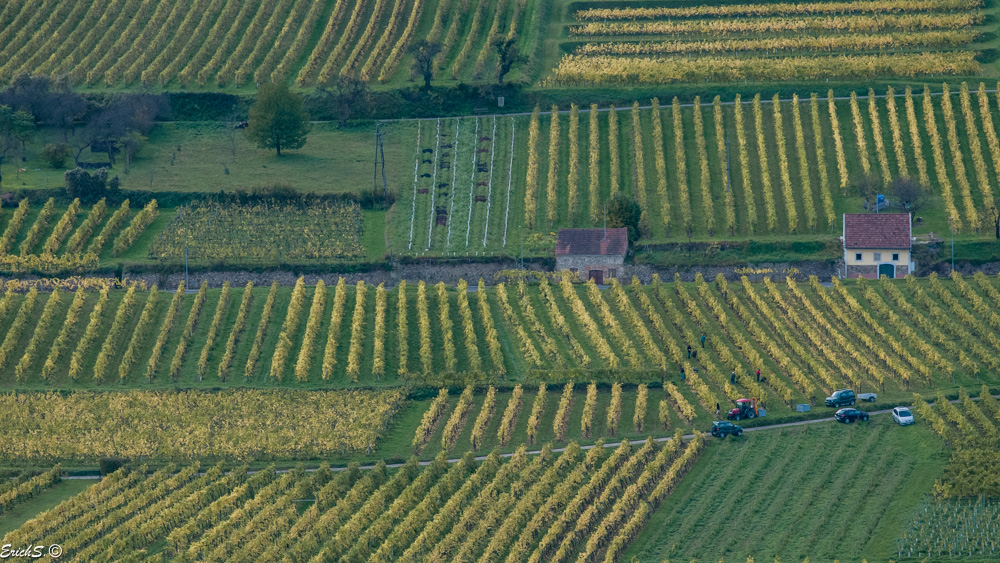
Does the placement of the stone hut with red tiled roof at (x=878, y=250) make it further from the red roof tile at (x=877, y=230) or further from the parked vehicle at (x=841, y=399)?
the parked vehicle at (x=841, y=399)

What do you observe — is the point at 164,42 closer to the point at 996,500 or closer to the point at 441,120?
the point at 441,120

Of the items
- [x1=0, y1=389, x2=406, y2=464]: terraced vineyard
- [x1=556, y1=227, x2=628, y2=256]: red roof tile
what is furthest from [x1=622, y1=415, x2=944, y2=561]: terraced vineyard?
[x1=556, y1=227, x2=628, y2=256]: red roof tile

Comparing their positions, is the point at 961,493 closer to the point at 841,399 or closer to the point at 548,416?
the point at 841,399

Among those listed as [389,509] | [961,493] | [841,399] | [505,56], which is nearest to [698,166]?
[505,56]

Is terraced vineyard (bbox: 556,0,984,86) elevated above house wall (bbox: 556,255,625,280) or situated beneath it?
elevated above

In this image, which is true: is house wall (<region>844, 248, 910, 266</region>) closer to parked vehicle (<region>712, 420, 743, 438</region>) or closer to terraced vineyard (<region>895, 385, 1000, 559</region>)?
terraced vineyard (<region>895, 385, 1000, 559</region>)

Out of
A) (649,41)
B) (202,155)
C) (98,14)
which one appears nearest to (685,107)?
(649,41)
